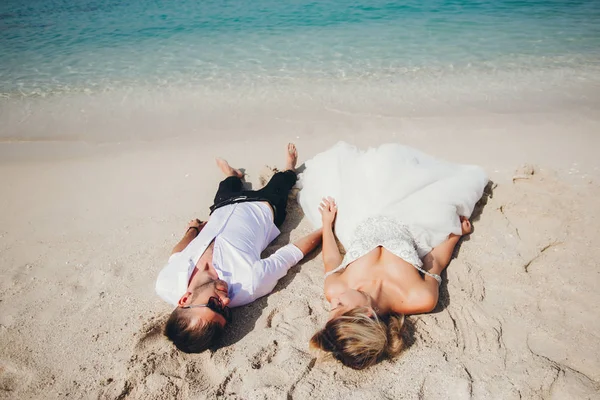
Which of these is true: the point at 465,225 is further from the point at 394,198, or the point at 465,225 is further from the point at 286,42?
the point at 286,42

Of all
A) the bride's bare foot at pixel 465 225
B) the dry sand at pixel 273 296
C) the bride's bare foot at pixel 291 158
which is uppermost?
the bride's bare foot at pixel 291 158

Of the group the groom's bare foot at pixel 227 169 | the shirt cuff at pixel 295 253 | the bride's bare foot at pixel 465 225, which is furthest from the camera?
the groom's bare foot at pixel 227 169

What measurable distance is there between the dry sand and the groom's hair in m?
0.18

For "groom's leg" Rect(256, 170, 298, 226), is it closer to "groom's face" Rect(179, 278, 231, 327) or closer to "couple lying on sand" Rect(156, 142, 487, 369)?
"couple lying on sand" Rect(156, 142, 487, 369)

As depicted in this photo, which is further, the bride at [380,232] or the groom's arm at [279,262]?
the groom's arm at [279,262]

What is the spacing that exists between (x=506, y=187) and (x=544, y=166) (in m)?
0.81

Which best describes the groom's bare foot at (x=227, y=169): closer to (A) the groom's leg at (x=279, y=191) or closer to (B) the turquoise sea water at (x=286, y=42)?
(A) the groom's leg at (x=279, y=191)

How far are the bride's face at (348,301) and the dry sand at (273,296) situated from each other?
431 mm

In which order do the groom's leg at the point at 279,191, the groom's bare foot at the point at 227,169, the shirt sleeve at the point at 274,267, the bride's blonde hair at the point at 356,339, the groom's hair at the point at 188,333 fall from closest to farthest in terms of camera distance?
the bride's blonde hair at the point at 356,339 → the groom's hair at the point at 188,333 → the shirt sleeve at the point at 274,267 → the groom's leg at the point at 279,191 → the groom's bare foot at the point at 227,169

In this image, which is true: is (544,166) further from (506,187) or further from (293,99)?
(293,99)

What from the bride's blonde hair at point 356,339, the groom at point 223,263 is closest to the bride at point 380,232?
the bride's blonde hair at point 356,339

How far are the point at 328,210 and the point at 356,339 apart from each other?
175 cm

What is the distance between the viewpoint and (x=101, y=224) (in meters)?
4.59

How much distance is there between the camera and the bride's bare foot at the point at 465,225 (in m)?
4.02
